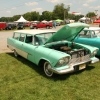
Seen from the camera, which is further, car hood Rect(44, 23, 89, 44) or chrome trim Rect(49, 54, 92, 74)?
car hood Rect(44, 23, 89, 44)

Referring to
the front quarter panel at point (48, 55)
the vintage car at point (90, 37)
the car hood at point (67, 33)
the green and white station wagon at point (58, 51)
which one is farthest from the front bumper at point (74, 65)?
the vintage car at point (90, 37)

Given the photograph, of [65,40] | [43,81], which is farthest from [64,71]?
[65,40]

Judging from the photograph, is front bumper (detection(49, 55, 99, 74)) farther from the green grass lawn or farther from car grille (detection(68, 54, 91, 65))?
the green grass lawn

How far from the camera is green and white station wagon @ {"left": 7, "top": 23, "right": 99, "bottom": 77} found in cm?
443

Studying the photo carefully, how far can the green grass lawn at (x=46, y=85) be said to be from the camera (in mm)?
3758

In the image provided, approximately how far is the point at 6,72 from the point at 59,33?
2382mm

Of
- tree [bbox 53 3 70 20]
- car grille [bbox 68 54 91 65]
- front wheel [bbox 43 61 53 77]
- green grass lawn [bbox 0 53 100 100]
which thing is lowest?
green grass lawn [bbox 0 53 100 100]

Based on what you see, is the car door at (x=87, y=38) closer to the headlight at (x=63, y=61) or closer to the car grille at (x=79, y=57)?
the car grille at (x=79, y=57)

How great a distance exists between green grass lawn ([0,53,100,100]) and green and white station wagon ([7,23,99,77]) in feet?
1.09

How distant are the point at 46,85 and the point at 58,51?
1.10m

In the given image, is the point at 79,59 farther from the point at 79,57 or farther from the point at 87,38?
the point at 87,38

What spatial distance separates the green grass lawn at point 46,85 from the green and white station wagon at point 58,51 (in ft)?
1.09

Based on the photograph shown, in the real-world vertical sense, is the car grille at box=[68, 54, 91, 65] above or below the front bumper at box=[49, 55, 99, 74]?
above

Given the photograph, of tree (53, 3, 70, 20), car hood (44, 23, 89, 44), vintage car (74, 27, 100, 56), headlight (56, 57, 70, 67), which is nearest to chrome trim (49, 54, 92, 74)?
headlight (56, 57, 70, 67)
